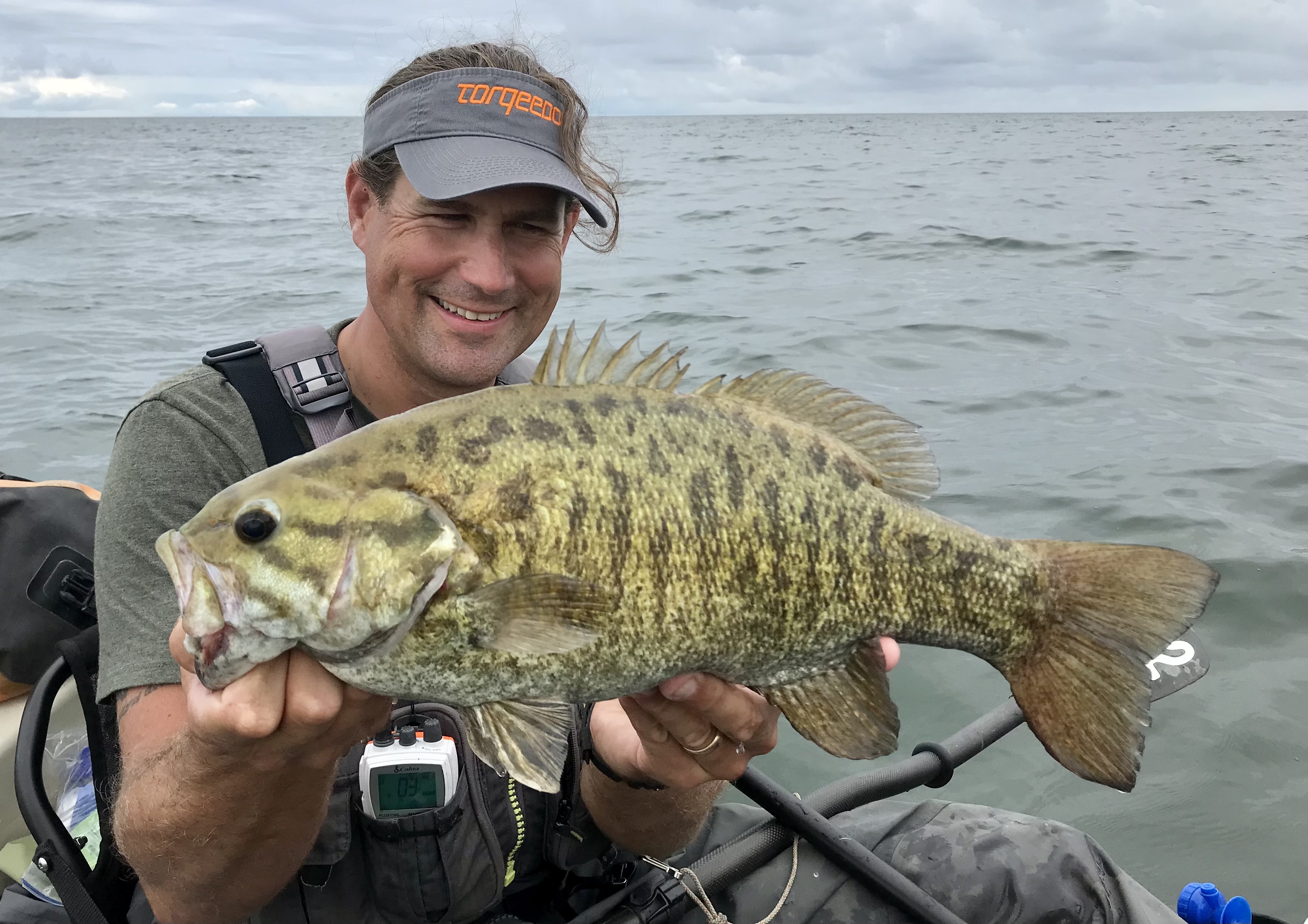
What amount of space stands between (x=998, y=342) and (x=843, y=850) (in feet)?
30.8

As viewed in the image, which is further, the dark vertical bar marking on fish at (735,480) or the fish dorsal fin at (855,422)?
the fish dorsal fin at (855,422)

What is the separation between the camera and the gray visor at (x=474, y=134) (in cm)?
266

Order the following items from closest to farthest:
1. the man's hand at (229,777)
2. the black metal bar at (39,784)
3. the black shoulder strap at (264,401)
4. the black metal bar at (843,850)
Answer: the man's hand at (229,777) < the black metal bar at (39,784) < the black shoulder strap at (264,401) < the black metal bar at (843,850)

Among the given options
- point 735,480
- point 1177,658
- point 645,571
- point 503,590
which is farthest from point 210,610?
point 1177,658

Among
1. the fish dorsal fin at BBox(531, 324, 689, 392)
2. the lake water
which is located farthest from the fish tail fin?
the lake water

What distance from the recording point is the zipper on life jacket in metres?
2.79

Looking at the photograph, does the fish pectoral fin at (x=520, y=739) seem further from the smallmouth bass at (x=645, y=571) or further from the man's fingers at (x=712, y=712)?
the man's fingers at (x=712, y=712)

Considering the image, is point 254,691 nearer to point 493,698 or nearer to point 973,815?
point 493,698

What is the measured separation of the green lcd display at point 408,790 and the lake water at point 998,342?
9.05 feet

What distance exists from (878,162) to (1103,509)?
36085 millimetres

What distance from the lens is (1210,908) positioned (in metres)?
3.12

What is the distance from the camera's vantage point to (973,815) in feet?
10.4

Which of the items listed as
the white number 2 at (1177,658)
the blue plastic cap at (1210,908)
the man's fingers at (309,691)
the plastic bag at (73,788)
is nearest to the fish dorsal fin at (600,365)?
the man's fingers at (309,691)

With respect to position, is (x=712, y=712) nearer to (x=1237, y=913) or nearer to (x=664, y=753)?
(x=664, y=753)
